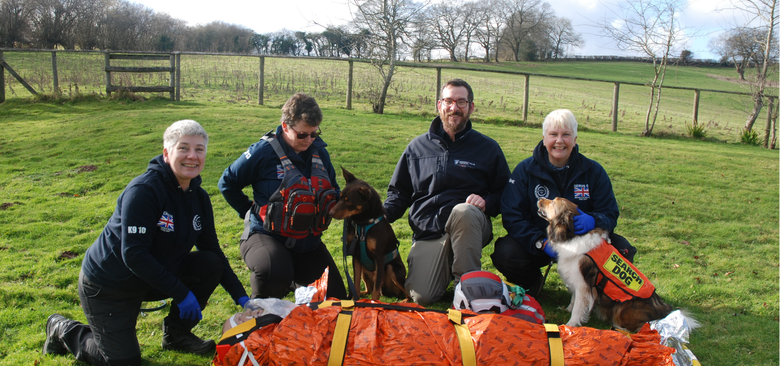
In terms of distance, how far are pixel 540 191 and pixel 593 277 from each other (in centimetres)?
86

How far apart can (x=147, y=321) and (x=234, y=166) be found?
1.45 meters

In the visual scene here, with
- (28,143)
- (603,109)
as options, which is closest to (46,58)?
(28,143)

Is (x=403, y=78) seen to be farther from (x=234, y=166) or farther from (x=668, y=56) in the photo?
(x=234, y=166)

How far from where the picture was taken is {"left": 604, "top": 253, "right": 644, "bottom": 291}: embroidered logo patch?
11.4 feet

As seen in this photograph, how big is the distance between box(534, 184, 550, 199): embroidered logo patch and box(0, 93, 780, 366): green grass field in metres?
1.09

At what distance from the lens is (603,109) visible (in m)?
24.0

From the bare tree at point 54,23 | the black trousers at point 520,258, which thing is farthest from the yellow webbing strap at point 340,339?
the bare tree at point 54,23

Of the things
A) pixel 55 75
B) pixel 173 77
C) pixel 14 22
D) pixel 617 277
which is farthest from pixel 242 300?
pixel 14 22

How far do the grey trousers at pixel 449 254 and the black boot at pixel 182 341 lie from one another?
1.82 m

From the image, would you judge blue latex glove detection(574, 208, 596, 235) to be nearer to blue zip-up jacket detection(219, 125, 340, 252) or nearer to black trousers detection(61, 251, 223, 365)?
blue zip-up jacket detection(219, 125, 340, 252)

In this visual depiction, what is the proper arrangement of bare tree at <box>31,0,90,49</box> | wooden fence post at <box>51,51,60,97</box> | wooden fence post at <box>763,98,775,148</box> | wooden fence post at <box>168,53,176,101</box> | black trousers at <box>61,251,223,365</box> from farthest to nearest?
bare tree at <box>31,0,90,49</box>
wooden fence post at <box>763,98,775,148</box>
wooden fence post at <box>51,51,60,97</box>
wooden fence post at <box>168,53,176,101</box>
black trousers at <box>61,251,223,365</box>

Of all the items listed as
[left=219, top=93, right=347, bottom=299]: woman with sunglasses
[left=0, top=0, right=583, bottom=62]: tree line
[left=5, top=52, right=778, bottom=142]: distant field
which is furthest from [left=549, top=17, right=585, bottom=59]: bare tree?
[left=219, top=93, right=347, bottom=299]: woman with sunglasses

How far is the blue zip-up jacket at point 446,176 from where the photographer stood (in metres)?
4.18

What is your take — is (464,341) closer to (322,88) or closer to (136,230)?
(136,230)
